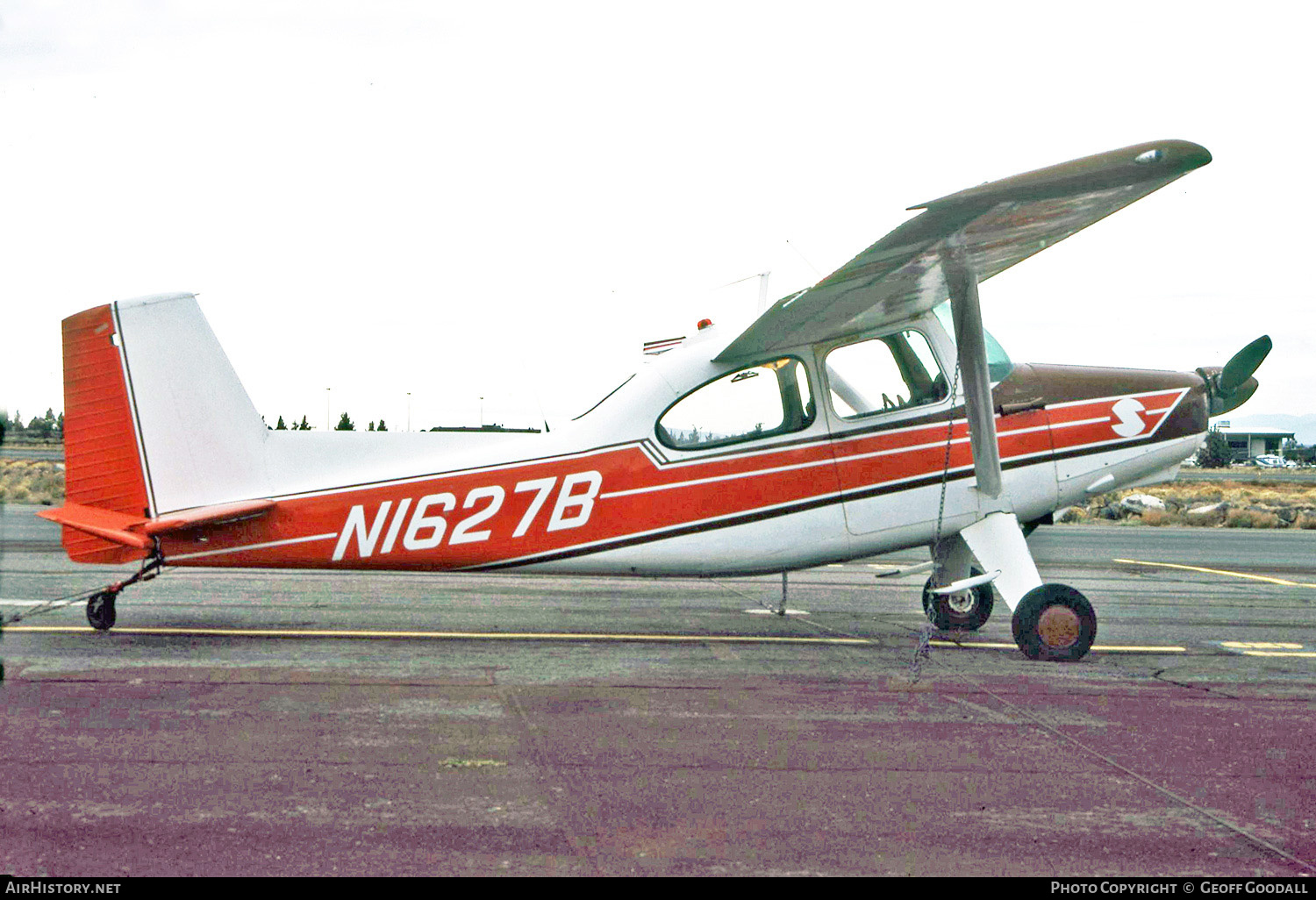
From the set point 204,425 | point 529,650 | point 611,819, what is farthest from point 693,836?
point 204,425

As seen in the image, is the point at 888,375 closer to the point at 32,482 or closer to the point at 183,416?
the point at 183,416

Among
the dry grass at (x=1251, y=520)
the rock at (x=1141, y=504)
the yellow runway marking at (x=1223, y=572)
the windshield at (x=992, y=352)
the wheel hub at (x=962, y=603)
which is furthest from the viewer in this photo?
the rock at (x=1141, y=504)

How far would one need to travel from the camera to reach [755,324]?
8.41 meters

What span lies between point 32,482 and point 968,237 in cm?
3191

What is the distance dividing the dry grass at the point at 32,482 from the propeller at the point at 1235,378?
19.0 meters

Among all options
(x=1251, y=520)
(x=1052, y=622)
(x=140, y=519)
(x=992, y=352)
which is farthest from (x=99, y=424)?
(x=1251, y=520)

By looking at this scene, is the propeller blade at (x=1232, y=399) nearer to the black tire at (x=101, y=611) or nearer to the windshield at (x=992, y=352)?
the windshield at (x=992, y=352)

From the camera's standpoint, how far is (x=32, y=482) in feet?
108

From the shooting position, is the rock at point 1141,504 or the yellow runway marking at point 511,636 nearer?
the yellow runway marking at point 511,636

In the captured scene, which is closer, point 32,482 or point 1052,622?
point 1052,622

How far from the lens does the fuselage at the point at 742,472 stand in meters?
8.14

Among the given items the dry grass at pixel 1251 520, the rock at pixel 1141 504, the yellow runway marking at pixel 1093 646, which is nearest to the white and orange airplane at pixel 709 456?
the yellow runway marking at pixel 1093 646
